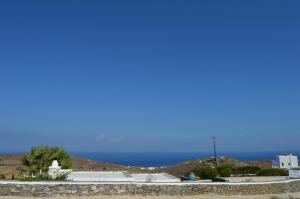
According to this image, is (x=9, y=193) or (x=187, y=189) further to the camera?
(x=187, y=189)

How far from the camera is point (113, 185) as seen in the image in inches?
1054

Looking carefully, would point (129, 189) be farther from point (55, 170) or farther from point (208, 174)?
point (208, 174)

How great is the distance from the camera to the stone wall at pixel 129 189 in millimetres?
25688

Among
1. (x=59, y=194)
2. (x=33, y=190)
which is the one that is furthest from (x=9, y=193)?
(x=59, y=194)

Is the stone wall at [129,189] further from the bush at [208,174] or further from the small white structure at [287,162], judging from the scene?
the small white structure at [287,162]

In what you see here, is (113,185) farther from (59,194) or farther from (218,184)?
(218,184)

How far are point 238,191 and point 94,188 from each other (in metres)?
10.1

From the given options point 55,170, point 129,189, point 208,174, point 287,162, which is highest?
point 55,170

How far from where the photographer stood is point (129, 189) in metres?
26.8

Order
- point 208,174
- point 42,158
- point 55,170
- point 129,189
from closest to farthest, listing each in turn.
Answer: point 129,189, point 55,170, point 42,158, point 208,174

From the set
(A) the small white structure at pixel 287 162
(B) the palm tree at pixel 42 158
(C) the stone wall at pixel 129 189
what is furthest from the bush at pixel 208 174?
(A) the small white structure at pixel 287 162

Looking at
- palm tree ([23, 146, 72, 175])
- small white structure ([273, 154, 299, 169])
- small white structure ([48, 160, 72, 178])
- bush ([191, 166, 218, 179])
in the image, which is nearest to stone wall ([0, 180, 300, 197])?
small white structure ([48, 160, 72, 178])

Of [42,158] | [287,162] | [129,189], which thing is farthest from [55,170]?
[287,162]

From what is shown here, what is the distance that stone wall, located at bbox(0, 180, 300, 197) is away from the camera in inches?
1011
